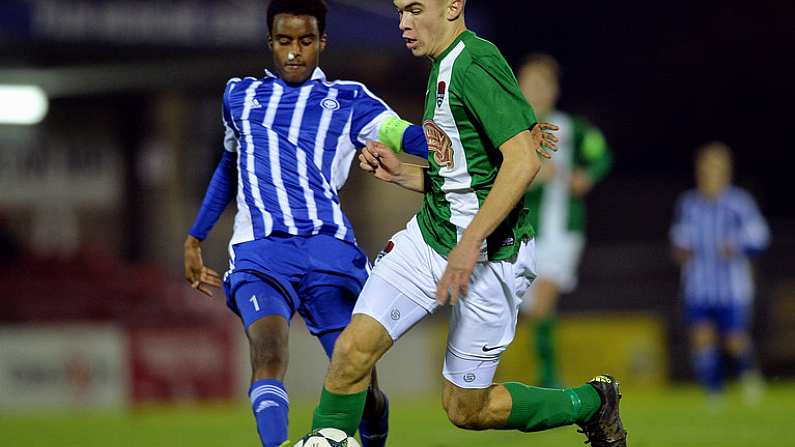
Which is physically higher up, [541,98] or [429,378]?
[541,98]

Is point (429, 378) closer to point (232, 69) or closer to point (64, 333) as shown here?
point (64, 333)

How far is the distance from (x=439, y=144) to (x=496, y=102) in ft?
1.32

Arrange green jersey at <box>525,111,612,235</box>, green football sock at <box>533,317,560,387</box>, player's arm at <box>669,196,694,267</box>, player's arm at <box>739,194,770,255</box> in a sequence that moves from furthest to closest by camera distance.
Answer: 1. player's arm at <box>669,196,694,267</box>
2. player's arm at <box>739,194,770,255</box>
3. green jersey at <box>525,111,612,235</box>
4. green football sock at <box>533,317,560,387</box>

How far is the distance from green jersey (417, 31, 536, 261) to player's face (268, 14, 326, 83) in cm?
94

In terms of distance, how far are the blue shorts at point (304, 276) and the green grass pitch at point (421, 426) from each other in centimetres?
246

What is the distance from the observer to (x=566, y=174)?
428 inches

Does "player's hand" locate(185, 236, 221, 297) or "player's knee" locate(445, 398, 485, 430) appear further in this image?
"player's hand" locate(185, 236, 221, 297)

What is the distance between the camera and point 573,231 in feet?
35.3

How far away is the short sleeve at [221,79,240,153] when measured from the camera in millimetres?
6109

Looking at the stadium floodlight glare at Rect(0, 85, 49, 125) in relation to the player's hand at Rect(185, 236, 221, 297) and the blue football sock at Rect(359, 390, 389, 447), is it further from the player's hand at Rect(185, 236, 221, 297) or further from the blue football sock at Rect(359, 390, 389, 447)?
the blue football sock at Rect(359, 390, 389, 447)

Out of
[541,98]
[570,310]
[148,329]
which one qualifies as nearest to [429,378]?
[570,310]

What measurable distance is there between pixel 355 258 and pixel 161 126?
13.8 m

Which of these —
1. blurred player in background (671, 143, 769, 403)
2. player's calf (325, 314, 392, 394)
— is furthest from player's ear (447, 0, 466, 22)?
blurred player in background (671, 143, 769, 403)

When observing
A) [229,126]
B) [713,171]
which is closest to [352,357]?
[229,126]
